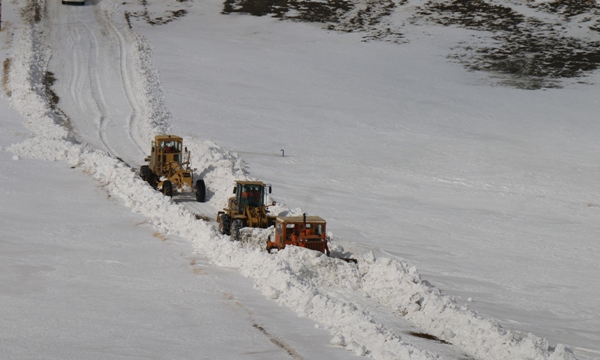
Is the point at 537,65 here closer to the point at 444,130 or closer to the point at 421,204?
the point at 444,130

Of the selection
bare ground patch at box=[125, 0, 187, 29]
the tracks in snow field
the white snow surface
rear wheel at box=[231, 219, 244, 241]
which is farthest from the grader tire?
bare ground patch at box=[125, 0, 187, 29]

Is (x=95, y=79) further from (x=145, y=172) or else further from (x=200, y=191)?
(x=200, y=191)

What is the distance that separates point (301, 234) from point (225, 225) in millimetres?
3058

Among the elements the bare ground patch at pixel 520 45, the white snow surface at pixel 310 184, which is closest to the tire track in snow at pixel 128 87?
the white snow surface at pixel 310 184

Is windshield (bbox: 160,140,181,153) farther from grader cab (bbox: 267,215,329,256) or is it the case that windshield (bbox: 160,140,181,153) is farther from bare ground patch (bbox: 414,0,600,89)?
bare ground patch (bbox: 414,0,600,89)

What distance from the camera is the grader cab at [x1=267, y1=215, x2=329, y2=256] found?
714 inches

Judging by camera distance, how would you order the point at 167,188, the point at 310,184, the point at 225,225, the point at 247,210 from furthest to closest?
the point at 310,184 < the point at 167,188 < the point at 247,210 < the point at 225,225

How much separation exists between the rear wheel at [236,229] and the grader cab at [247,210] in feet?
0.80

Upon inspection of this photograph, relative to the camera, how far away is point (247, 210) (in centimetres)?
2108

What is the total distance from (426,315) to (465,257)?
22.2ft

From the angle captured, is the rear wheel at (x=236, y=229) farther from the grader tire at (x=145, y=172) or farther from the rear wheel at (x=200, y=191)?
the grader tire at (x=145, y=172)

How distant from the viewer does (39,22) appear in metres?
49.3

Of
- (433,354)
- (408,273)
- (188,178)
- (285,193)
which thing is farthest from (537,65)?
(433,354)

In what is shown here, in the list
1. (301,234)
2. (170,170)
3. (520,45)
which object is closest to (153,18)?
(520,45)
